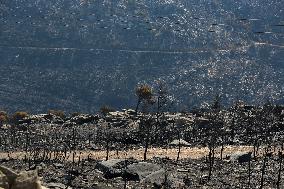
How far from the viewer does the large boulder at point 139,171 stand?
37.3 meters

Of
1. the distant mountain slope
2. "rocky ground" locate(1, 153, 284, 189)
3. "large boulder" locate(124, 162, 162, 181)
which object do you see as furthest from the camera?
the distant mountain slope

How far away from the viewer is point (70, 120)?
99.5m

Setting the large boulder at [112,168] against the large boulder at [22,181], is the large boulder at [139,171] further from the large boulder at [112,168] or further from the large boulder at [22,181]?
the large boulder at [22,181]

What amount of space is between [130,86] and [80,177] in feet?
469

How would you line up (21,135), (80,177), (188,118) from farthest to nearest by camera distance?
(188,118) < (21,135) < (80,177)

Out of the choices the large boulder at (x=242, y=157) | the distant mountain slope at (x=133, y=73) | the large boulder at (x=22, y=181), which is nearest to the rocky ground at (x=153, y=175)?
the large boulder at (x=242, y=157)

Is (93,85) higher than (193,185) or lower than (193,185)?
lower

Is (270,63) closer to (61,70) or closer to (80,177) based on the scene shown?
(61,70)

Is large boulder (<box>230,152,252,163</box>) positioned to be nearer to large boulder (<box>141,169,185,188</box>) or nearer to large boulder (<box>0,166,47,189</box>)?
large boulder (<box>141,169,185,188</box>)

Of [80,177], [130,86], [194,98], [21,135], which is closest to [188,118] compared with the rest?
[21,135]

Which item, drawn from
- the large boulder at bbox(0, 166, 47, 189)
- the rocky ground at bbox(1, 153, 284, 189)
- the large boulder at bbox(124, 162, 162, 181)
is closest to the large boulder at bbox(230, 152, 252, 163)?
the rocky ground at bbox(1, 153, 284, 189)

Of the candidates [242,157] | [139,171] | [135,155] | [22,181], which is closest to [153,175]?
[139,171]

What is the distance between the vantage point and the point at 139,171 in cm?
3797

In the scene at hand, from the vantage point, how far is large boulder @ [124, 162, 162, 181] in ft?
122
